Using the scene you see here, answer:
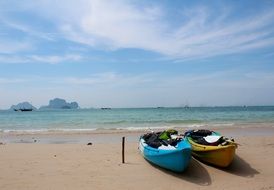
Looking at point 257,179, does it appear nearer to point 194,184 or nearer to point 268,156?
point 194,184

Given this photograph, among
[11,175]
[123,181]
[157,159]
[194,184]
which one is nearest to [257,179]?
[194,184]

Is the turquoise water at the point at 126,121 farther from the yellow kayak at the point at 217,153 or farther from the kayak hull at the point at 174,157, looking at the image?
the kayak hull at the point at 174,157

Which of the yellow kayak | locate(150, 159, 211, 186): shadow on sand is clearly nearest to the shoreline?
the yellow kayak

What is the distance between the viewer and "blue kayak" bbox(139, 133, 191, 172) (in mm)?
→ 10661

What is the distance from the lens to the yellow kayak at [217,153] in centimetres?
1151

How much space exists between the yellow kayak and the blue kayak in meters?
0.89

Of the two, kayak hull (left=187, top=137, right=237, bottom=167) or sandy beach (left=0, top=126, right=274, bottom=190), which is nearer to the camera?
sandy beach (left=0, top=126, right=274, bottom=190)

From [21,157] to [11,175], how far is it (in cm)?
304

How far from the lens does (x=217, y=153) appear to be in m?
11.7

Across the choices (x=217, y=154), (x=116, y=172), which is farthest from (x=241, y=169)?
(x=116, y=172)

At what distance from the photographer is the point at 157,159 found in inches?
459

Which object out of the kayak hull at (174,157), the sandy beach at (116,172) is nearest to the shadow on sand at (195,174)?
the sandy beach at (116,172)

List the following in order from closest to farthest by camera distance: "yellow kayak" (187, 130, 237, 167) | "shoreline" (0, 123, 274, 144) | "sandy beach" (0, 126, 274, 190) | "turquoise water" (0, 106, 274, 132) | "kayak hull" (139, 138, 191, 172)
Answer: "sandy beach" (0, 126, 274, 190) → "kayak hull" (139, 138, 191, 172) → "yellow kayak" (187, 130, 237, 167) → "shoreline" (0, 123, 274, 144) → "turquoise water" (0, 106, 274, 132)

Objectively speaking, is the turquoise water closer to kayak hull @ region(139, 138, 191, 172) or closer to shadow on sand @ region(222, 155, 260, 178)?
shadow on sand @ region(222, 155, 260, 178)
